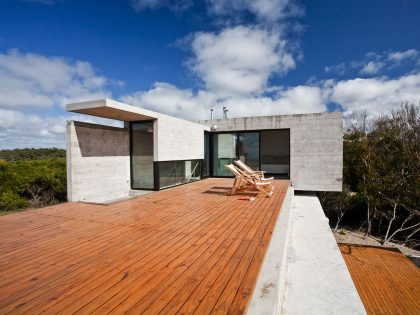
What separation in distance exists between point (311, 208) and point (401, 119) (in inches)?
422

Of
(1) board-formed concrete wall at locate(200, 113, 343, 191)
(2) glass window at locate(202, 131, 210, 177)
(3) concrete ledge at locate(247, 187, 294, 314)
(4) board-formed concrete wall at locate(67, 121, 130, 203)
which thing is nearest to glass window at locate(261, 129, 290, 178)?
(1) board-formed concrete wall at locate(200, 113, 343, 191)

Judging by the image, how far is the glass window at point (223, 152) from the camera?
11.4 m

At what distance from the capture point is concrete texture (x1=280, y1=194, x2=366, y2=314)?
9.07 ft

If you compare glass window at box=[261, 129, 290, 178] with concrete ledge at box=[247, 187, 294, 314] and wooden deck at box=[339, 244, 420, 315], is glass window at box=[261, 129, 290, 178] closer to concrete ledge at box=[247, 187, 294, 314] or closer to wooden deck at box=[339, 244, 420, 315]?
wooden deck at box=[339, 244, 420, 315]

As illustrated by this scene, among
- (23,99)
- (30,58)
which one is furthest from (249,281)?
(23,99)

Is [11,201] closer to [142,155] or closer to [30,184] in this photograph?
[30,184]

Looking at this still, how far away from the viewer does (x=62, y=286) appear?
82.7 inches

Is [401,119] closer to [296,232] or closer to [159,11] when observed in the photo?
[296,232]

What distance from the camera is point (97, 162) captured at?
711 cm

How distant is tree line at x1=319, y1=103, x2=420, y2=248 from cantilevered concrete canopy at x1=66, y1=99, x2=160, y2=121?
11.9 metres

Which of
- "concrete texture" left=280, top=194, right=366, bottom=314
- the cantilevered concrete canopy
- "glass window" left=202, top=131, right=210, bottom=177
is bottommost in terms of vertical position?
"concrete texture" left=280, top=194, right=366, bottom=314

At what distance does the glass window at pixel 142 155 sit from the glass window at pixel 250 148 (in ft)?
16.0

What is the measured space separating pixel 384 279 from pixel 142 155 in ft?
27.8

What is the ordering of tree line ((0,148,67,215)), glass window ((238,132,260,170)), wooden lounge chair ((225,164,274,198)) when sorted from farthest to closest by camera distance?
glass window ((238,132,260,170)) → tree line ((0,148,67,215)) → wooden lounge chair ((225,164,274,198))
